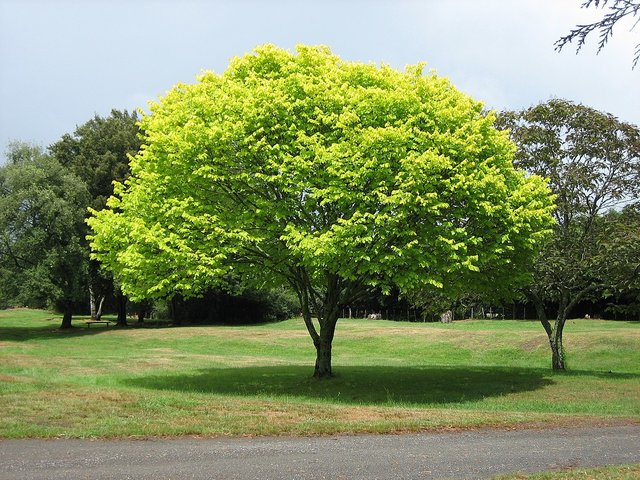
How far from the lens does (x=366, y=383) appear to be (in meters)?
25.1

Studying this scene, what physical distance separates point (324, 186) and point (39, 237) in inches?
1356

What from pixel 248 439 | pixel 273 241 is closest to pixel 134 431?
pixel 248 439

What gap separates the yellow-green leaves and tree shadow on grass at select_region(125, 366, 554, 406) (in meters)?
3.98

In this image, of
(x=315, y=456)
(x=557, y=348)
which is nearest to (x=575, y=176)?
(x=557, y=348)

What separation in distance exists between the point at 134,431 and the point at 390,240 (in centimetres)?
1070

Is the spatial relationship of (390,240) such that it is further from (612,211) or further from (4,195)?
(4,195)

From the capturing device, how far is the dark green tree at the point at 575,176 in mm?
27234

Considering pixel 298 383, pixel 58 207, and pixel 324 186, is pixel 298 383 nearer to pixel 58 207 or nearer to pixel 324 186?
pixel 324 186

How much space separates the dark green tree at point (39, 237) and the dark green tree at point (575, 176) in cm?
3478

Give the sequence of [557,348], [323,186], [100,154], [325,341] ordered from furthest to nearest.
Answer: [100,154] < [557,348] < [325,341] < [323,186]

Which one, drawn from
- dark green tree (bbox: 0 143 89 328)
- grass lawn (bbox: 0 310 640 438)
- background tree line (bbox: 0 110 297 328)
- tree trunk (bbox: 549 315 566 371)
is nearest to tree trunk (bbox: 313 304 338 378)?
grass lawn (bbox: 0 310 640 438)

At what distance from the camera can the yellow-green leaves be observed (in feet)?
62.5

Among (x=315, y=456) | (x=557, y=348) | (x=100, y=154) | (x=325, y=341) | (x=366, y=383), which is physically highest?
(x=100, y=154)

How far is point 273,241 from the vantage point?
73.8 feet
